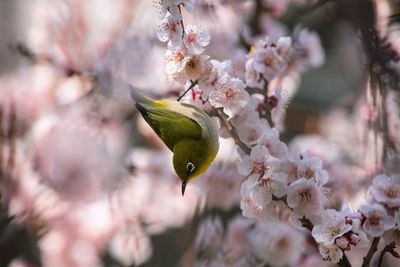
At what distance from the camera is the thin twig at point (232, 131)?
952mm

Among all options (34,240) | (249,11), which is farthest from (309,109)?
(34,240)

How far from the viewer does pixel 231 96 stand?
94 centimetres

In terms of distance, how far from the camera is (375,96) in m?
1.07

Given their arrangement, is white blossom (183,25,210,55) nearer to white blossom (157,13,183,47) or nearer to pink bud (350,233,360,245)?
white blossom (157,13,183,47)

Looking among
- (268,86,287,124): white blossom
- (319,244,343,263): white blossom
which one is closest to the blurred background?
(268,86,287,124): white blossom

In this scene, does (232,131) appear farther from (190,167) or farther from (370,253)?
(370,253)

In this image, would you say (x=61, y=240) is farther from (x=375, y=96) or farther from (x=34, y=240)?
(x=375, y=96)

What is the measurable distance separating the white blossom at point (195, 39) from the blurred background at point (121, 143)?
426 millimetres

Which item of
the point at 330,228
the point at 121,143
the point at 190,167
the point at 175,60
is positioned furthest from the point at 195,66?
the point at 121,143

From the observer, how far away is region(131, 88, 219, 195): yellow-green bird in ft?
2.96

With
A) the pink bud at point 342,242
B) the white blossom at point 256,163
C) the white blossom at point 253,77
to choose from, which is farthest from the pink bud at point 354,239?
the white blossom at point 253,77

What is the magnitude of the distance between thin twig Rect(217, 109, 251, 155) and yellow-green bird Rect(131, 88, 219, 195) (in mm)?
38

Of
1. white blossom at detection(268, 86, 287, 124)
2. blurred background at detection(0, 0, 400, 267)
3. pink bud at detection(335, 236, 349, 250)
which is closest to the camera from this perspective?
pink bud at detection(335, 236, 349, 250)

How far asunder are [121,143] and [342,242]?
4.73ft
